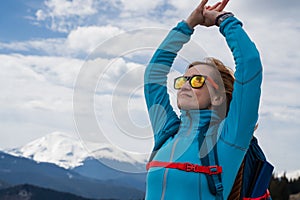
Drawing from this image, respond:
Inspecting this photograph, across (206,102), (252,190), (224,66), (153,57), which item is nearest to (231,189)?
(252,190)

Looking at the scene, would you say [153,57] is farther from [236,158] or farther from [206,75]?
[236,158]

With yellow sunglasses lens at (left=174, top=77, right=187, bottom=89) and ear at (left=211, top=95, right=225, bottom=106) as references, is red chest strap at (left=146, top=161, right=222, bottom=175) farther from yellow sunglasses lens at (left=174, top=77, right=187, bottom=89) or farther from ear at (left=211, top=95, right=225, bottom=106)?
yellow sunglasses lens at (left=174, top=77, right=187, bottom=89)

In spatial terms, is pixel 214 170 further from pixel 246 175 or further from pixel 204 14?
pixel 204 14

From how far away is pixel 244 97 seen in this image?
3627 mm

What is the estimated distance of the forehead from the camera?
3854 mm

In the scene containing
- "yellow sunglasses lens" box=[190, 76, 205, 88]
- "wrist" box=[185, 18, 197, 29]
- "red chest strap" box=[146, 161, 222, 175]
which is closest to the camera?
"red chest strap" box=[146, 161, 222, 175]

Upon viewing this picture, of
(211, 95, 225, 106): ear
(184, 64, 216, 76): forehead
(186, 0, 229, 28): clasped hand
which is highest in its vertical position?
(186, 0, 229, 28): clasped hand

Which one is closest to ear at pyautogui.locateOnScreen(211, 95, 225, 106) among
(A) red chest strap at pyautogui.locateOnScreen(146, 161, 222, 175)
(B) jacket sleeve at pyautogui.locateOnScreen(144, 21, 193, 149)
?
(B) jacket sleeve at pyautogui.locateOnScreen(144, 21, 193, 149)

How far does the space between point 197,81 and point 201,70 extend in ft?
0.36

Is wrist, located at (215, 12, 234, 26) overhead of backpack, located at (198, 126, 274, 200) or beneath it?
overhead

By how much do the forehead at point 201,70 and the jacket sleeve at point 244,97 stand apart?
0.74ft

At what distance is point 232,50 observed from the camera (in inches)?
149

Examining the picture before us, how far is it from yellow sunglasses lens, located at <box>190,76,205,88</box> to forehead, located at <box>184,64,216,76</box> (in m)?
0.05

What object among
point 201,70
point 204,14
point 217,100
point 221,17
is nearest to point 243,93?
point 217,100
